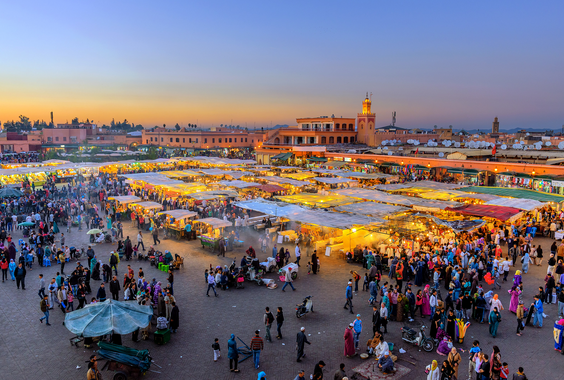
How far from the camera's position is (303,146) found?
5006 cm

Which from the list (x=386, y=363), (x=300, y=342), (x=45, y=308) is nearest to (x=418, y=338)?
(x=386, y=363)

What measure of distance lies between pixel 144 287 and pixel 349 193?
13.6m

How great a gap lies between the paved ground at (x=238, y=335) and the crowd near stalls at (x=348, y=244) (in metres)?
0.39

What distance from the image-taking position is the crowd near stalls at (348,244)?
10156 millimetres

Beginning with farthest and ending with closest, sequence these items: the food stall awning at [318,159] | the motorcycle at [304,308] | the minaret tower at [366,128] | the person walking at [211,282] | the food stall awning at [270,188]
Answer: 1. the minaret tower at [366,128]
2. the food stall awning at [318,159]
3. the food stall awning at [270,188]
4. the person walking at [211,282]
5. the motorcycle at [304,308]

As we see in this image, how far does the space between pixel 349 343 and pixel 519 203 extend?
13921 mm

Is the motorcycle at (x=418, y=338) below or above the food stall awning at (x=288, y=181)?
below

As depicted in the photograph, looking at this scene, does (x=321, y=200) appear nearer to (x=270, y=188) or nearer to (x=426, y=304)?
(x=270, y=188)

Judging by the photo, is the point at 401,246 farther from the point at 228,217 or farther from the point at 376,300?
the point at 228,217

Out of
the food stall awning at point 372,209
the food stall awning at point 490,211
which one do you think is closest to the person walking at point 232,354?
the food stall awning at point 372,209

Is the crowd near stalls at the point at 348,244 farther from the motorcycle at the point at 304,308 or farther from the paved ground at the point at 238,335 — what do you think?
the paved ground at the point at 238,335

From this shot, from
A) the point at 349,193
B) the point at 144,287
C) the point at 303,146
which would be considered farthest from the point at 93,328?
the point at 303,146

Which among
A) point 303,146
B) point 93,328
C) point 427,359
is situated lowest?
point 427,359

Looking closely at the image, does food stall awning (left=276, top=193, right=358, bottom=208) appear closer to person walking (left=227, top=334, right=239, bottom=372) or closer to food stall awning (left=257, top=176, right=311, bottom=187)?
food stall awning (left=257, top=176, right=311, bottom=187)
